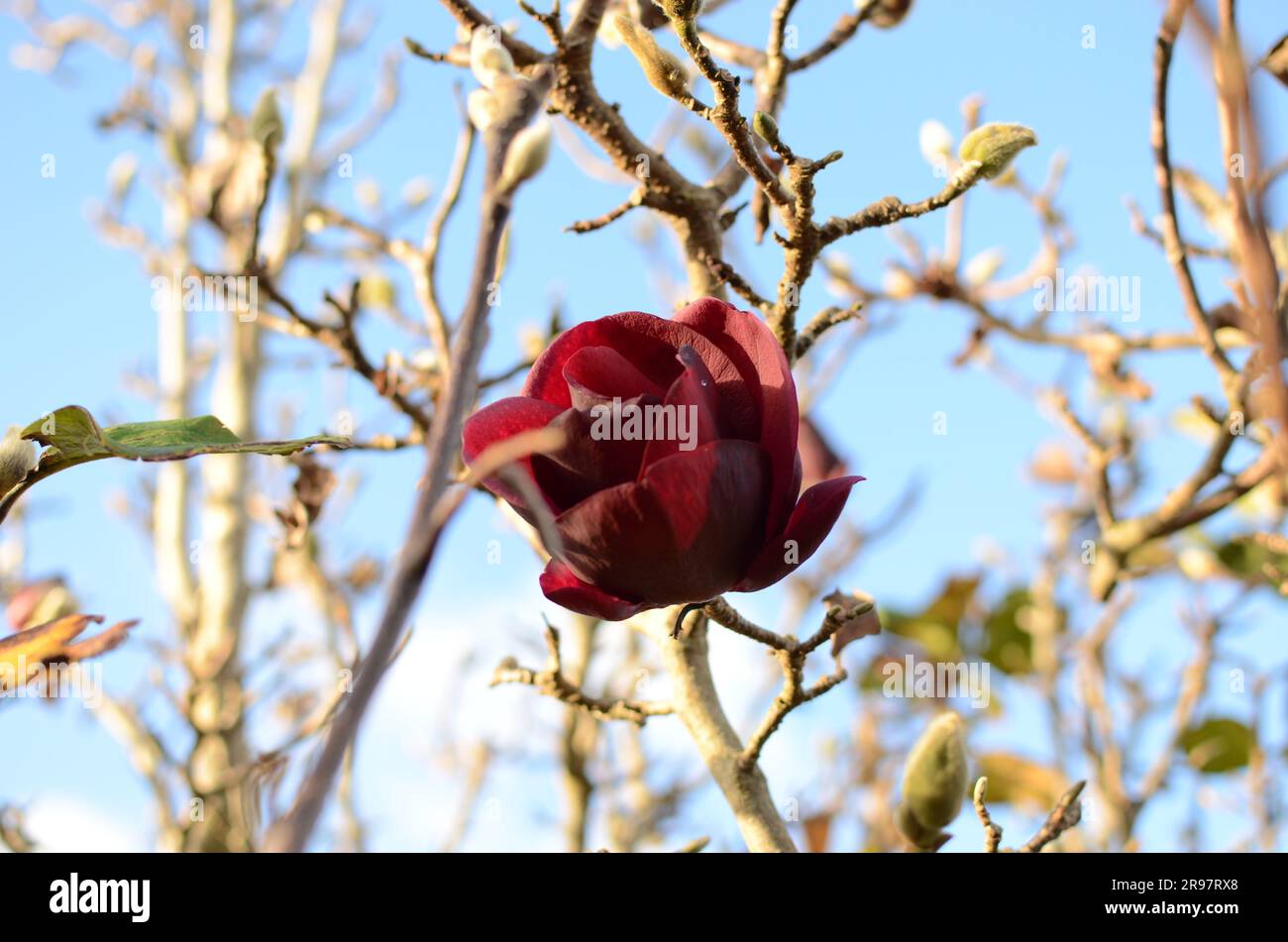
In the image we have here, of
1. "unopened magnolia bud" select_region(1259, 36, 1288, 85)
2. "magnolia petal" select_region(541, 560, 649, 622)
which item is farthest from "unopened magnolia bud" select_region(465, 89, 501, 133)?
"unopened magnolia bud" select_region(1259, 36, 1288, 85)

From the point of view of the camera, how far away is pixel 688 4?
0.71m

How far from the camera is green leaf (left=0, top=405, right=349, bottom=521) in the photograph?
718 millimetres

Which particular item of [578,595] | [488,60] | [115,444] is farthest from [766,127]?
[115,444]

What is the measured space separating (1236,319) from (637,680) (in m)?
0.85

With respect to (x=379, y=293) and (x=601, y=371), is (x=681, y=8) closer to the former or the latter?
(x=601, y=371)

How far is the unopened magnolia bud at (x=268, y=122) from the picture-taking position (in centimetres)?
139

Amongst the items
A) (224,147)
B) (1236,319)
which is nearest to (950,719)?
(1236,319)

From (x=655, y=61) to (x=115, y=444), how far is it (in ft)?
1.46

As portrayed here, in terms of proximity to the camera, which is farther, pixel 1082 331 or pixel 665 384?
pixel 1082 331

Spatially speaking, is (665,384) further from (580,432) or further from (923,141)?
(923,141)

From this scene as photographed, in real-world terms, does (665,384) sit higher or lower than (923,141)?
lower

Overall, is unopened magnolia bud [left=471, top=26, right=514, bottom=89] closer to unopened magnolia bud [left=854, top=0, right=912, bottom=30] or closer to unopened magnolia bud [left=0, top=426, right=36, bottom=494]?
unopened magnolia bud [left=0, top=426, right=36, bottom=494]

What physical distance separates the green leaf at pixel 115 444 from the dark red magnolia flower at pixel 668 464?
15 cm

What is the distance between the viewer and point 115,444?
736 mm
